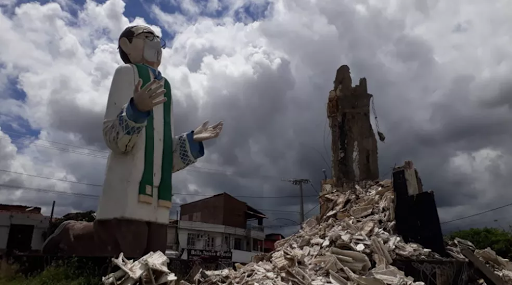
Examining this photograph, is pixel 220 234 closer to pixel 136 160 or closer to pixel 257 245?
pixel 257 245

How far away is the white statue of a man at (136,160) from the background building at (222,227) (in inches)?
934

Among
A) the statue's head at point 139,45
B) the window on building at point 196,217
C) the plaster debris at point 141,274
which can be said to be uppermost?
the window on building at point 196,217

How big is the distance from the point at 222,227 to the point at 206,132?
27.0 m

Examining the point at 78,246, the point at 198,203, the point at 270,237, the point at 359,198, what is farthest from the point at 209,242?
the point at 78,246

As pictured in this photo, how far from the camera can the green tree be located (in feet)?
85.8

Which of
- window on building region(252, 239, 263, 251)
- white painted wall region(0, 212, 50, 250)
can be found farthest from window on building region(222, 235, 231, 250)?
white painted wall region(0, 212, 50, 250)

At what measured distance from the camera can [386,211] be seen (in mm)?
11641

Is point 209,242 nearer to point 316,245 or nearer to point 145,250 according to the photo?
point 316,245

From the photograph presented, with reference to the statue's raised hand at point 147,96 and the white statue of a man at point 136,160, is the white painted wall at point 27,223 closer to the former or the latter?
the white statue of a man at point 136,160

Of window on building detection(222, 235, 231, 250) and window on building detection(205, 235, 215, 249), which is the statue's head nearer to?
window on building detection(205, 235, 215, 249)

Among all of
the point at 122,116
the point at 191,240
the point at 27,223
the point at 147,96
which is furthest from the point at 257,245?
the point at 147,96

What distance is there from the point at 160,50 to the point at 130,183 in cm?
282

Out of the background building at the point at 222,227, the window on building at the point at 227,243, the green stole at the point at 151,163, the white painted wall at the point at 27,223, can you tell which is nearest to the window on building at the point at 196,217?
the background building at the point at 222,227

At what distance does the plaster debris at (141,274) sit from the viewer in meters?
5.77
